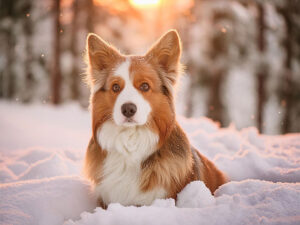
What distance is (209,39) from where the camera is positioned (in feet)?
42.9

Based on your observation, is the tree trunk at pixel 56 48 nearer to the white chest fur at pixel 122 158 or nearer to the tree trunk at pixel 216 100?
the tree trunk at pixel 216 100

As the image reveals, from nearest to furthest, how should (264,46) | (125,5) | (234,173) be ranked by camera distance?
1. (234,173)
2. (264,46)
3. (125,5)

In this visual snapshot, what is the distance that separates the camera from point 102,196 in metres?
3.44

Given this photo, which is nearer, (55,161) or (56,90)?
(55,161)

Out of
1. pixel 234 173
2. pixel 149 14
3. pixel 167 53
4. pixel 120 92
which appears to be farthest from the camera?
pixel 149 14

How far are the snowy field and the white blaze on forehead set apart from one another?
34.7 inches

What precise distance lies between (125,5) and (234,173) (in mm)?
14373

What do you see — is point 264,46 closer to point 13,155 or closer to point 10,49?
point 13,155

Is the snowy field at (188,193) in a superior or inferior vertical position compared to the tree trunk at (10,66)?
inferior

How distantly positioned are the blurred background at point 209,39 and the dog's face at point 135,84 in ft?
32.6

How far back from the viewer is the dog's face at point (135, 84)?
315 cm

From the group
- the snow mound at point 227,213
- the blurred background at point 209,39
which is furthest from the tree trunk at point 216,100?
the snow mound at point 227,213

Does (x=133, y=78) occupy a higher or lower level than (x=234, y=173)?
higher

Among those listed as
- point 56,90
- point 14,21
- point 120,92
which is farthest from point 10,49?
point 120,92
